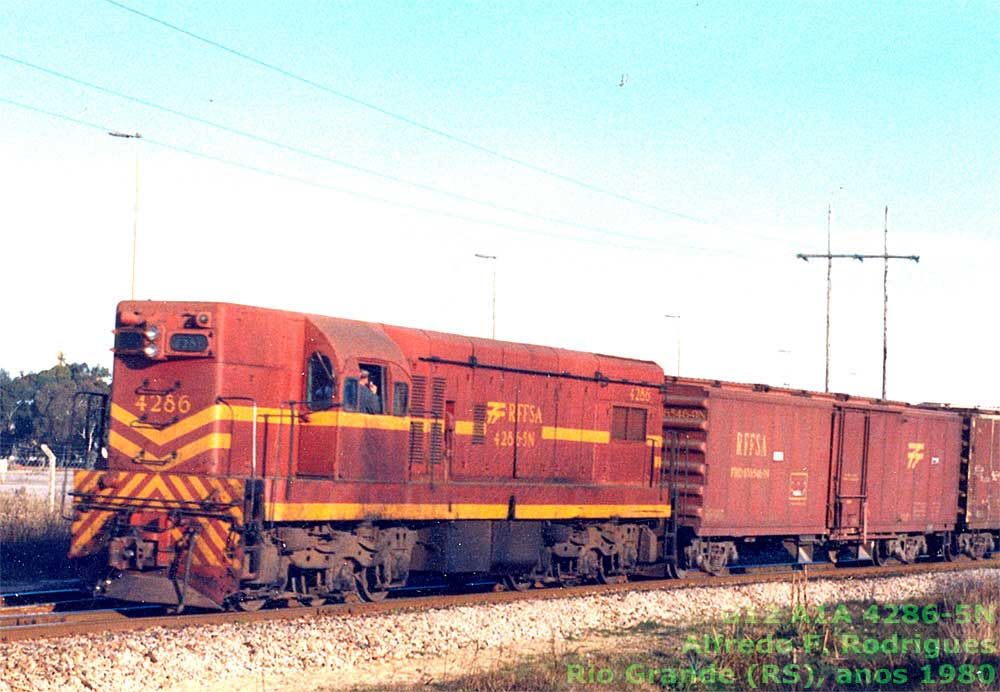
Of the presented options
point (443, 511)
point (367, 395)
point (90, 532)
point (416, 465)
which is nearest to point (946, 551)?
point (443, 511)

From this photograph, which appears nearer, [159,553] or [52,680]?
[52,680]

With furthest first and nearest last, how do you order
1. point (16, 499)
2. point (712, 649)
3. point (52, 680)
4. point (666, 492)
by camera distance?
point (16, 499)
point (666, 492)
point (712, 649)
point (52, 680)

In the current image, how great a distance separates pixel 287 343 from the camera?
17.2 metres

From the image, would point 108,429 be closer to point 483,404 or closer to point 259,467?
point 259,467

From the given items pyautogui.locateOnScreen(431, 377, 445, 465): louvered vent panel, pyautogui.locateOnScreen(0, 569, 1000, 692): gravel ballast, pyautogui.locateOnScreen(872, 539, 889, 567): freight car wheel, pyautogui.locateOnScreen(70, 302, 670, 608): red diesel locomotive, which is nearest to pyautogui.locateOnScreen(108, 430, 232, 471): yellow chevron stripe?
pyautogui.locateOnScreen(70, 302, 670, 608): red diesel locomotive

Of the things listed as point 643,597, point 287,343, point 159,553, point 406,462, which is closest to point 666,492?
point 643,597

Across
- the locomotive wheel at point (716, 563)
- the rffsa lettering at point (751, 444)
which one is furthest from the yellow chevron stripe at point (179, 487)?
the rffsa lettering at point (751, 444)

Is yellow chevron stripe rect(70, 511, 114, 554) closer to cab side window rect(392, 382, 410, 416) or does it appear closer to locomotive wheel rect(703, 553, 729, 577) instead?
cab side window rect(392, 382, 410, 416)

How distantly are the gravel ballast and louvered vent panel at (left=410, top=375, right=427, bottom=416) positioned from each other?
3335 millimetres

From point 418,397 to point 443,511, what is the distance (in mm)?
1859

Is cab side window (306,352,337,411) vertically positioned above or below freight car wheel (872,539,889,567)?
above

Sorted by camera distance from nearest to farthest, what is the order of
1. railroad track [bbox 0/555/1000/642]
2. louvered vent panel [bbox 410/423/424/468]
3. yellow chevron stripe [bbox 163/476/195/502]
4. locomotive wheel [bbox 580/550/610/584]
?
railroad track [bbox 0/555/1000/642] → yellow chevron stripe [bbox 163/476/195/502] → louvered vent panel [bbox 410/423/424/468] → locomotive wheel [bbox 580/550/610/584]

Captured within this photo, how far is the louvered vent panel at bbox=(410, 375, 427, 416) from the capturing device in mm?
18547

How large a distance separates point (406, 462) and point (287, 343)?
2652 millimetres
